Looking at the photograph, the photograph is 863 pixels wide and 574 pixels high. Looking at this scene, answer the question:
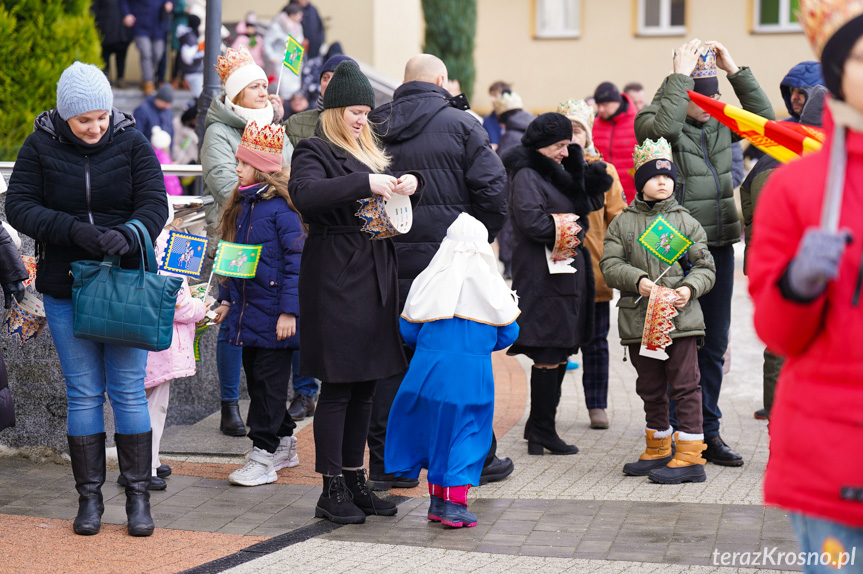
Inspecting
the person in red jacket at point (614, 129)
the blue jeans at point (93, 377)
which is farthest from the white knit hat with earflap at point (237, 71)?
the person in red jacket at point (614, 129)

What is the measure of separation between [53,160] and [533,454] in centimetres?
331

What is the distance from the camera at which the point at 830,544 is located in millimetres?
2680

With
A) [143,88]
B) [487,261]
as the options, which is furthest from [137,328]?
[143,88]

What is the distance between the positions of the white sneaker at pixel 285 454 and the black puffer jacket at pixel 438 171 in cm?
104

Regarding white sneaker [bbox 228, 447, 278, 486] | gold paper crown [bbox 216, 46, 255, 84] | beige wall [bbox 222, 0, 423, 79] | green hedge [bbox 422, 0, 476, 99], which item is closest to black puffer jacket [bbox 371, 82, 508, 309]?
white sneaker [bbox 228, 447, 278, 486]

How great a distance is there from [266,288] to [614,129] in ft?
19.7

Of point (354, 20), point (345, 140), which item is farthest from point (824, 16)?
point (354, 20)

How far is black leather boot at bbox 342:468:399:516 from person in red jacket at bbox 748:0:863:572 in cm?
298

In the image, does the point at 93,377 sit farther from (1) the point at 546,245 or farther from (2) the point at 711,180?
(2) the point at 711,180

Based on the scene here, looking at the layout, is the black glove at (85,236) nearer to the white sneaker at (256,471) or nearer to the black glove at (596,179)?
the white sneaker at (256,471)

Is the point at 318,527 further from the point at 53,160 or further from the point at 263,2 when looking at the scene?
the point at 263,2

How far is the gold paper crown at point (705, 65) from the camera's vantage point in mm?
6613

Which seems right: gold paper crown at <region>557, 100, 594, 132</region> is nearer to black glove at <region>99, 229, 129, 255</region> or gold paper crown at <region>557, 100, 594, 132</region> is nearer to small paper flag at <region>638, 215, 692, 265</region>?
small paper flag at <region>638, 215, 692, 265</region>

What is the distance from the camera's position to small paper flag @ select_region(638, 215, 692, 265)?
20.1 ft
